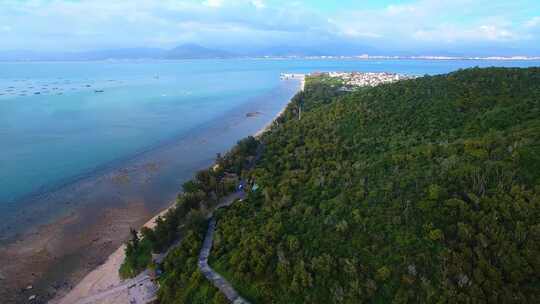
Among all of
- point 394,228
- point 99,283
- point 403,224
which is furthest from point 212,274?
point 403,224

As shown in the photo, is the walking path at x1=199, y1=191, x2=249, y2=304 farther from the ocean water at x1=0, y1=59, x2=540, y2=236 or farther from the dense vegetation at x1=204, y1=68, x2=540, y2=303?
the ocean water at x1=0, y1=59, x2=540, y2=236

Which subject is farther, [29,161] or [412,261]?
[29,161]

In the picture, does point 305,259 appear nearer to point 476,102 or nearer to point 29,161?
point 476,102

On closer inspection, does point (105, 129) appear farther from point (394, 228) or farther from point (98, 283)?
point (394, 228)

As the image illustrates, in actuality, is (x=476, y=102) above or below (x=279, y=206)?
above

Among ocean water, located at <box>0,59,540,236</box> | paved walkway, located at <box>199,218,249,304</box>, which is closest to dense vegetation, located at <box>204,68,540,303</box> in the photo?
paved walkway, located at <box>199,218,249,304</box>

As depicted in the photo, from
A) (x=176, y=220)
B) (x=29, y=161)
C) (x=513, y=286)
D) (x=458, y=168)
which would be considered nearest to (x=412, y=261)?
(x=513, y=286)
